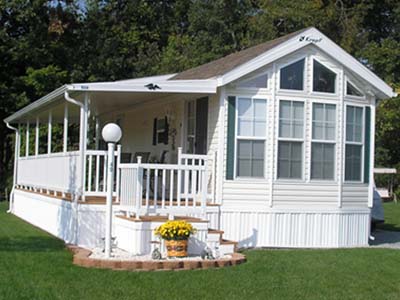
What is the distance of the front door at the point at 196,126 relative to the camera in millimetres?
12844

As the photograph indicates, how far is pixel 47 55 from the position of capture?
2934cm

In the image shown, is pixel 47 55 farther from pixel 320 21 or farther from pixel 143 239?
pixel 143 239

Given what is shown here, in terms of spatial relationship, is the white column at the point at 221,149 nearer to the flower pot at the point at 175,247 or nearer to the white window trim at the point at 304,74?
the white window trim at the point at 304,74

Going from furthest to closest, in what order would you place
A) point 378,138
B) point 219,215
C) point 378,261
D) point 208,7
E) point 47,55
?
point 208,7 < point 378,138 < point 47,55 < point 219,215 < point 378,261

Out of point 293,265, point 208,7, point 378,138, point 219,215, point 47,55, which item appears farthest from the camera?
point 208,7

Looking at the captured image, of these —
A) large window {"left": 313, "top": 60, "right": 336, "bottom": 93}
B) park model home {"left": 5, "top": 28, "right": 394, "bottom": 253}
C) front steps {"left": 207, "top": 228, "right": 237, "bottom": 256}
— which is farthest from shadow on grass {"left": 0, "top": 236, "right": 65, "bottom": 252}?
large window {"left": 313, "top": 60, "right": 336, "bottom": 93}

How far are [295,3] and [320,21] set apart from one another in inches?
55.0

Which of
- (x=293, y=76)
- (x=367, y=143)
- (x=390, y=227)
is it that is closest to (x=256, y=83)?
(x=293, y=76)

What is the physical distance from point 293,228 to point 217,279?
417 cm

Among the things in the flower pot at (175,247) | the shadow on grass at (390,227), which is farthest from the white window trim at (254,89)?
the shadow on grass at (390,227)

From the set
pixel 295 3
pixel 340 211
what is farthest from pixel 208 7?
pixel 340 211

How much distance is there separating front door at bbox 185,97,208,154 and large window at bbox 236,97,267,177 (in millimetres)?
909

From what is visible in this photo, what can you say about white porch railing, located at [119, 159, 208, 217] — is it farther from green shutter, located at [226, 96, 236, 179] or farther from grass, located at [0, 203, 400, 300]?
grass, located at [0, 203, 400, 300]

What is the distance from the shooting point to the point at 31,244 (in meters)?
11.5
